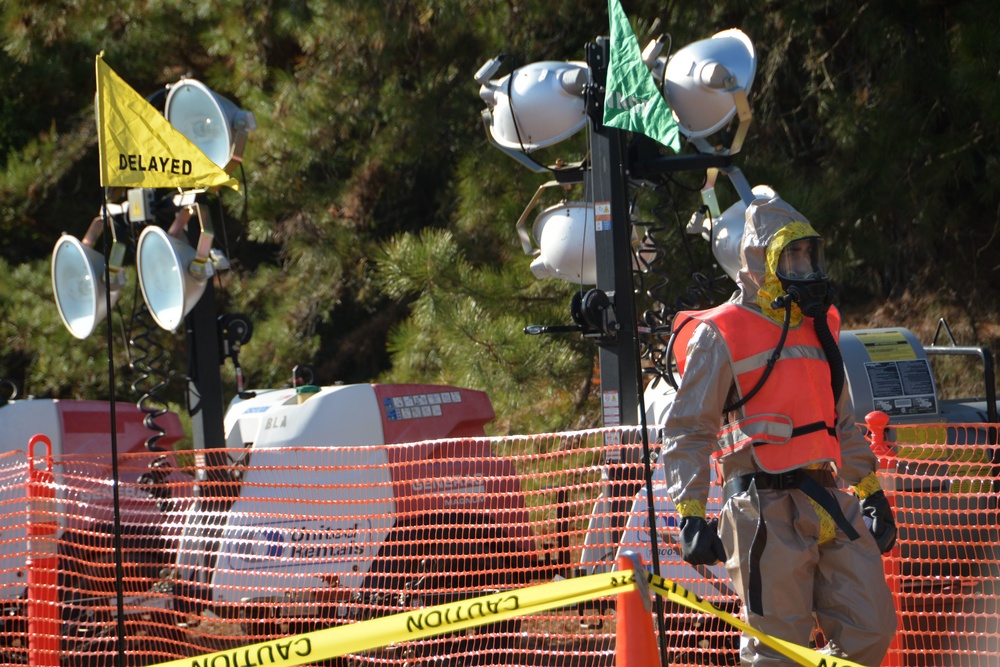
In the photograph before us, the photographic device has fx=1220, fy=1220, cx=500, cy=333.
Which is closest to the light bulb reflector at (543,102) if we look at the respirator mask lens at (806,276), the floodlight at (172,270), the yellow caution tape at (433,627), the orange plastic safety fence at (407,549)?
the orange plastic safety fence at (407,549)

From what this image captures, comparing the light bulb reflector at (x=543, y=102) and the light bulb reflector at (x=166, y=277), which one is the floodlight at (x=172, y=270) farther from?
the light bulb reflector at (x=543, y=102)

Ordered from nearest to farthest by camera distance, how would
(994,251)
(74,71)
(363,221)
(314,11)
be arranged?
(994,251) < (314,11) < (363,221) < (74,71)

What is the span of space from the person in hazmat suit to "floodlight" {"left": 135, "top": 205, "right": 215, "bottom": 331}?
432cm

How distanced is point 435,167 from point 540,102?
25.5ft

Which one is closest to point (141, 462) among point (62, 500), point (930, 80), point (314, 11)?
point (62, 500)

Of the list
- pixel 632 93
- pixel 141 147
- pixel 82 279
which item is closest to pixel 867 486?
pixel 632 93

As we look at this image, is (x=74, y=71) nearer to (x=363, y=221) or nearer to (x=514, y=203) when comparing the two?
(x=363, y=221)

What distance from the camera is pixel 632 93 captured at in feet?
13.1

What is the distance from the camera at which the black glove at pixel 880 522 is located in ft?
12.9

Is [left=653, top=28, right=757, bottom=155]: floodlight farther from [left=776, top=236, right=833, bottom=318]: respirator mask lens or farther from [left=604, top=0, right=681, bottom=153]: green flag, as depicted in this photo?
[left=776, top=236, right=833, bottom=318]: respirator mask lens

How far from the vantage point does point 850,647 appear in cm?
368

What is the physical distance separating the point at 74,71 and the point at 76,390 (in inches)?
164

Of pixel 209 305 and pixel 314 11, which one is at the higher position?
pixel 314 11

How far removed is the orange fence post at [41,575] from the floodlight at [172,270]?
1.61 metres
